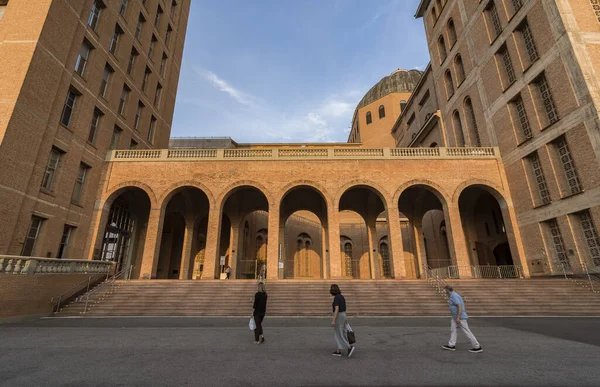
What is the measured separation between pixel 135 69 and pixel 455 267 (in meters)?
27.9

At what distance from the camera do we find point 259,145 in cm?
4022

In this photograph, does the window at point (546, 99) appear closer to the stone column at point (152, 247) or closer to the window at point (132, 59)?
the stone column at point (152, 247)

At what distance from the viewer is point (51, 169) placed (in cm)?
1552

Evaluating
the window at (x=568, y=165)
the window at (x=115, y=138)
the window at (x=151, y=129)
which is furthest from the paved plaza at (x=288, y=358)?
the window at (x=151, y=129)

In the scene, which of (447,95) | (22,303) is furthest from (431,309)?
(447,95)

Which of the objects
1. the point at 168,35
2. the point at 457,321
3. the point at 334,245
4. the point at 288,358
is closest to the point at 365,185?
the point at 334,245

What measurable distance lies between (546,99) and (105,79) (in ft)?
94.6

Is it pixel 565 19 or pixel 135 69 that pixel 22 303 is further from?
pixel 565 19

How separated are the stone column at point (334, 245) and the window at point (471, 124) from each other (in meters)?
13.9

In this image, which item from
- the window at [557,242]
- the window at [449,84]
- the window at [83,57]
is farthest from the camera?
the window at [449,84]

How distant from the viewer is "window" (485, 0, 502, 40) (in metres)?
20.8

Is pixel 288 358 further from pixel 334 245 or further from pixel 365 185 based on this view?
pixel 365 185

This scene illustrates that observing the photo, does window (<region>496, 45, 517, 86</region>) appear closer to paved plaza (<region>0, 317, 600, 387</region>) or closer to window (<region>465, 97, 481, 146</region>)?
window (<region>465, 97, 481, 146</region>)

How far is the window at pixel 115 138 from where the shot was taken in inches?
809
